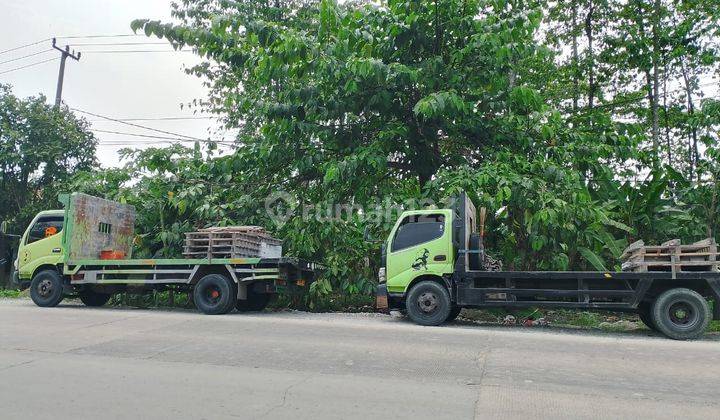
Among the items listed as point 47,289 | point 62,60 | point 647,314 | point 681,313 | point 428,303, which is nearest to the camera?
point 681,313

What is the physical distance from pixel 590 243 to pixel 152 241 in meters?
11.5

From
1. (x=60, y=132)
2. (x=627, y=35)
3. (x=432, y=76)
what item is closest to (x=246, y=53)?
(x=432, y=76)

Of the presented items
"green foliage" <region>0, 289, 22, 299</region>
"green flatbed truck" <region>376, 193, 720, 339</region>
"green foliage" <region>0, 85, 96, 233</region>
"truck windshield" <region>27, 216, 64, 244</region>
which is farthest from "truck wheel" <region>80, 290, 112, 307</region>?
"green flatbed truck" <region>376, 193, 720, 339</region>

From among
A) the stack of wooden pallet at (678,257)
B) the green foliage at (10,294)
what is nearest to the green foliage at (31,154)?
the green foliage at (10,294)

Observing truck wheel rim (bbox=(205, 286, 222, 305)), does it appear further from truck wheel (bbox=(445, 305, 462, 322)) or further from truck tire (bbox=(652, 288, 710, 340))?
truck tire (bbox=(652, 288, 710, 340))

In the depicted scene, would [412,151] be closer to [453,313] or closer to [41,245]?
[453,313]

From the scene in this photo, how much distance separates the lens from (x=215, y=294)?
1280cm

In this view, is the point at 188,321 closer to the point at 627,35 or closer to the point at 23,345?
the point at 23,345

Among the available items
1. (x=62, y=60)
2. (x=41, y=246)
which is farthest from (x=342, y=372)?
(x=62, y=60)

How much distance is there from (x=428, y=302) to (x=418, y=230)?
4.79ft

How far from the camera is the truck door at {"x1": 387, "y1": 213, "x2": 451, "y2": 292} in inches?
442

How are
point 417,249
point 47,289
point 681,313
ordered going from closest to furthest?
point 681,313
point 417,249
point 47,289

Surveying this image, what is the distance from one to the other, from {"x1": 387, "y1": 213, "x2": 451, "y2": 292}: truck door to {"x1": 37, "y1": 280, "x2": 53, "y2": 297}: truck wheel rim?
28.7ft

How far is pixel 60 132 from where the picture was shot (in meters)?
21.1
